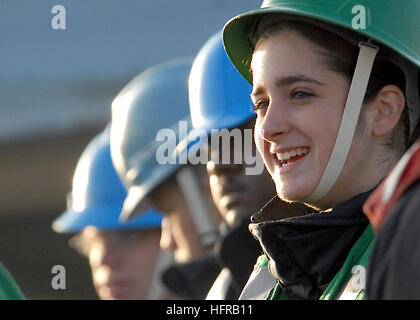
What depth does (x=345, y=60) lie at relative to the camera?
335 cm

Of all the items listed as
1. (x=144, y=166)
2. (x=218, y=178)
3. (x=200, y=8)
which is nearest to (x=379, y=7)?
(x=218, y=178)

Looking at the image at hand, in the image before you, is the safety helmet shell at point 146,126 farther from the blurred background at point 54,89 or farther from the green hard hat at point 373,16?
the blurred background at point 54,89

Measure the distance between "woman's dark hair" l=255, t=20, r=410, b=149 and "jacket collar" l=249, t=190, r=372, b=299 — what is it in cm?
35

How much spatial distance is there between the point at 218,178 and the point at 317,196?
6.09 ft

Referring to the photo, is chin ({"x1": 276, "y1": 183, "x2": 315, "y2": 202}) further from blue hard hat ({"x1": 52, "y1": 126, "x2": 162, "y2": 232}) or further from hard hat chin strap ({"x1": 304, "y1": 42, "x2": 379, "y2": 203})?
blue hard hat ({"x1": 52, "y1": 126, "x2": 162, "y2": 232})

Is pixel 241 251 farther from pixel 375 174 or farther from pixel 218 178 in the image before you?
pixel 375 174

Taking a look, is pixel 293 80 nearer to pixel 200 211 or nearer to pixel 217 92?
pixel 217 92

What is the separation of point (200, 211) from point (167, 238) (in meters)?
0.43

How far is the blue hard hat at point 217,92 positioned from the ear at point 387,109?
191 centimetres

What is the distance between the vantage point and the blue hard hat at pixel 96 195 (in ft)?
23.3

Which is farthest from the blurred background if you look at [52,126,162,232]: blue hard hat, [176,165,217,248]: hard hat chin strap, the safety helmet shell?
[176,165,217,248]: hard hat chin strap

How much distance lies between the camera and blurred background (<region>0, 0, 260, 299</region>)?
1550 cm

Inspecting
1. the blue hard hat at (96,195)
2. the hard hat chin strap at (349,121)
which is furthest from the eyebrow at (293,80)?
the blue hard hat at (96,195)

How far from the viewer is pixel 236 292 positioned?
4.64m
